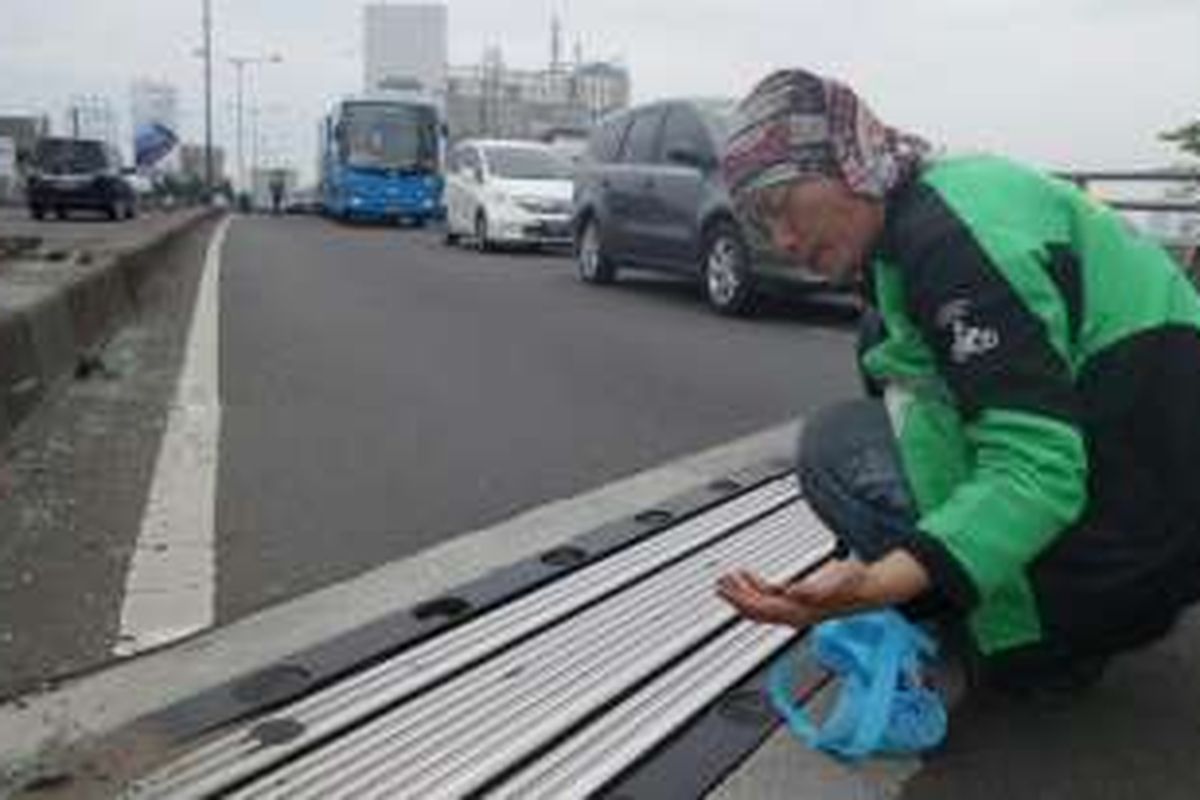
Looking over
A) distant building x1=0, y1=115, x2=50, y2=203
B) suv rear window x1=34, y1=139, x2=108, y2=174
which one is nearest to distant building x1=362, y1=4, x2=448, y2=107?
distant building x1=0, y1=115, x2=50, y2=203

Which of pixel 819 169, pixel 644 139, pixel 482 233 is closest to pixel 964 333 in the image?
pixel 819 169

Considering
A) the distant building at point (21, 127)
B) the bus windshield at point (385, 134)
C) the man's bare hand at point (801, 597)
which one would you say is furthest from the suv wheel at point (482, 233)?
the distant building at point (21, 127)

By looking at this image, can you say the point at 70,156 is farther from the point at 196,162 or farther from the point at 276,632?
the point at 196,162

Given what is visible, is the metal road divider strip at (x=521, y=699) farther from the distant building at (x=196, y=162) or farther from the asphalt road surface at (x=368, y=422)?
the distant building at (x=196, y=162)

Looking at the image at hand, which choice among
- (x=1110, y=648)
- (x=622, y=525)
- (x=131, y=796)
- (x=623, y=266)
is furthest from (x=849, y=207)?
(x=623, y=266)

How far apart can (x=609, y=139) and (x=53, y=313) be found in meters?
8.09

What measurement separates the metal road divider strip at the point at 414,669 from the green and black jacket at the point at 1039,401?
43.8 inches

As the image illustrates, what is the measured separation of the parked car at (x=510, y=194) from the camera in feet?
75.1

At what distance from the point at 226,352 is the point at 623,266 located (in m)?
6.40

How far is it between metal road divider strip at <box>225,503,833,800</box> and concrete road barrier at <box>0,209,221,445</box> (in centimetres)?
316

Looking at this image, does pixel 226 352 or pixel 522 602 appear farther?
pixel 226 352

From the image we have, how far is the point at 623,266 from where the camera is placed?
16016mm

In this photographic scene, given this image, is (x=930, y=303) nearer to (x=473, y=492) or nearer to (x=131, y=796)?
(x=131, y=796)

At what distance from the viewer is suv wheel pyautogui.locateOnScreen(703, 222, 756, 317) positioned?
13062 mm
